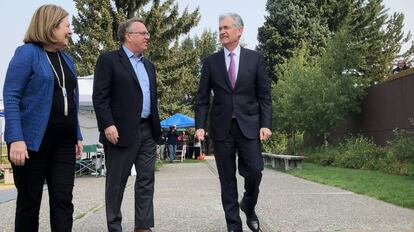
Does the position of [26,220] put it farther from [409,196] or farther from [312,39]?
[312,39]

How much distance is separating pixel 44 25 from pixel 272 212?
4161 millimetres

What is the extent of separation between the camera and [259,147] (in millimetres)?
5363

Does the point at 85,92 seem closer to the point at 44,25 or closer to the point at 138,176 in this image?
the point at 138,176

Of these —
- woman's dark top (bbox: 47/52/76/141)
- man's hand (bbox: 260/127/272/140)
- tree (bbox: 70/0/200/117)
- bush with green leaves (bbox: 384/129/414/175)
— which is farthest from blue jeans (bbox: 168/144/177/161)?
woman's dark top (bbox: 47/52/76/141)

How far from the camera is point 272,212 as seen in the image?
Result: 714 cm

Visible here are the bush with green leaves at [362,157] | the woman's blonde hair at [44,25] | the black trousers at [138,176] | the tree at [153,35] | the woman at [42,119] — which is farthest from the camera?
the tree at [153,35]

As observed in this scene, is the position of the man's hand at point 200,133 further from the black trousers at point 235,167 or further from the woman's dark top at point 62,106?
the woman's dark top at point 62,106

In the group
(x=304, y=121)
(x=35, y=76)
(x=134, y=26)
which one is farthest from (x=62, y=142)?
(x=304, y=121)

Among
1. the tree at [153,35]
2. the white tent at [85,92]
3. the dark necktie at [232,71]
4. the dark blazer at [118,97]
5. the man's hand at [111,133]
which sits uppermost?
the tree at [153,35]

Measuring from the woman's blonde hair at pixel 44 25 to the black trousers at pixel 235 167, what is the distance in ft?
6.41

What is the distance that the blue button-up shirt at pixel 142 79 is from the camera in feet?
17.3

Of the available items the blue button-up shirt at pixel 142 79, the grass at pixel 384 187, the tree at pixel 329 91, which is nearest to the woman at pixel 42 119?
the blue button-up shirt at pixel 142 79

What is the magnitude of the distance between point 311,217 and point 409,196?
2.82 m

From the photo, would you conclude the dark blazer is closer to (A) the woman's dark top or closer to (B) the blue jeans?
(A) the woman's dark top
